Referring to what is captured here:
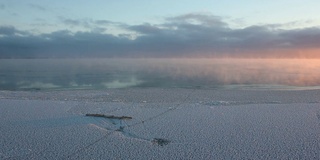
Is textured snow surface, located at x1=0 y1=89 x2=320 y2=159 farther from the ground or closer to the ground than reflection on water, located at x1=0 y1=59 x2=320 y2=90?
farther from the ground

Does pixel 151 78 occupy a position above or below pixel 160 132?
below

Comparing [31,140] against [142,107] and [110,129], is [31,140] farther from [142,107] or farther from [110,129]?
[142,107]

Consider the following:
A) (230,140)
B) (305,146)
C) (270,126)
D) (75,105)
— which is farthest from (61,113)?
(305,146)

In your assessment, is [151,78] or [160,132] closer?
[160,132]

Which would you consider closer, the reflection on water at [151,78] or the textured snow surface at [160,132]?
the textured snow surface at [160,132]

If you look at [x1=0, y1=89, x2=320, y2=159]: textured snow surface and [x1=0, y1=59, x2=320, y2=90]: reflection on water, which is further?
[x1=0, y1=59, x2=320, y2=90]: reflection on water

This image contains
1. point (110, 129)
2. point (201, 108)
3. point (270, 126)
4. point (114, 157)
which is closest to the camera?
point (114, 157)

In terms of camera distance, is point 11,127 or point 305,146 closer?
point 305,146

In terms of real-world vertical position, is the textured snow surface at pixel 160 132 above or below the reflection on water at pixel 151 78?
above
